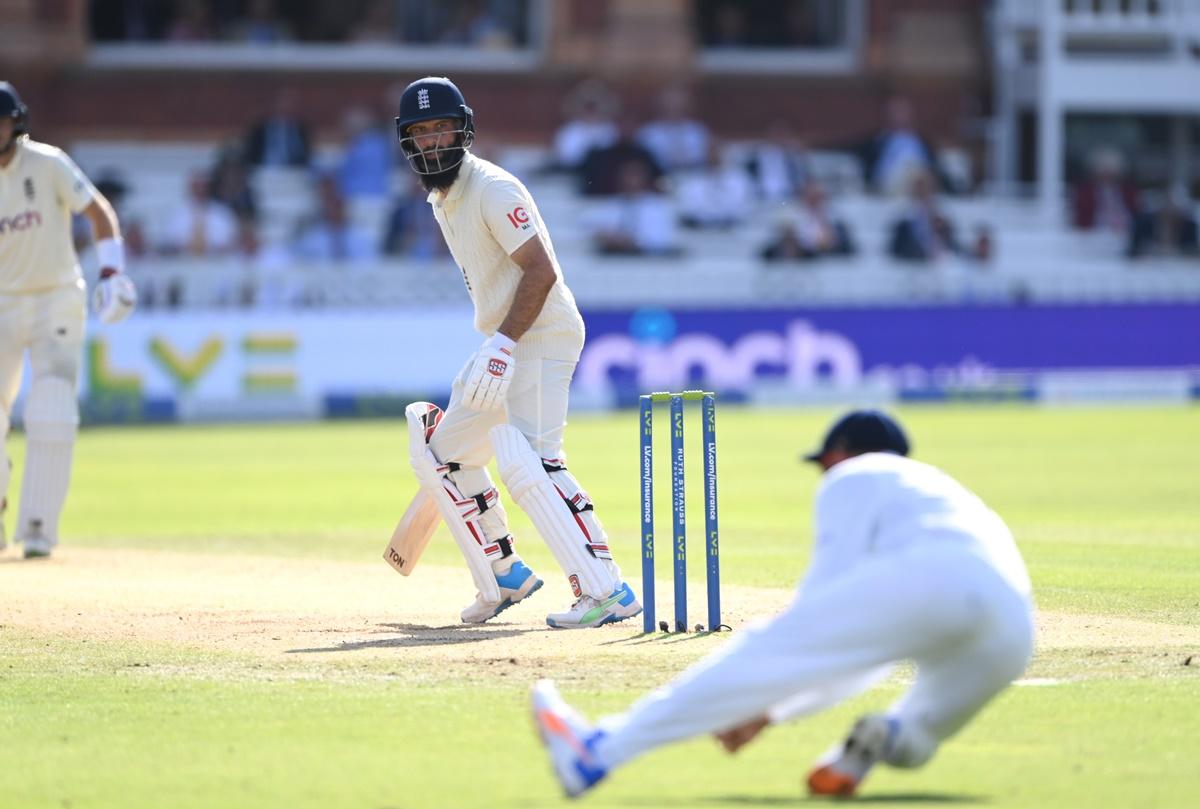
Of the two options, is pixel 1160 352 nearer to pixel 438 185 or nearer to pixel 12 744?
pixel 438 185

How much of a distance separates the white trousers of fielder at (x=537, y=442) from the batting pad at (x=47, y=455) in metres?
2.92

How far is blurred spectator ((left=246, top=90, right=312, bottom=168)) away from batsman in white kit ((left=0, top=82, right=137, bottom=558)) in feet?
44.8

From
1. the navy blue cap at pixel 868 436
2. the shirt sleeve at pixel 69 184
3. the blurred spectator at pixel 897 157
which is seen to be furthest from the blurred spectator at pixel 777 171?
the navy blue cap at pixel 868 436

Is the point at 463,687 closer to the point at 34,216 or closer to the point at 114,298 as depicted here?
the point at 114,298

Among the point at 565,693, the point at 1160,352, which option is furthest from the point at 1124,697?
the point at 1160,352

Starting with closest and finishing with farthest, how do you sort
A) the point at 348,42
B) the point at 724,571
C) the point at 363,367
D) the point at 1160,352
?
the point at 724,571, the point at 363,367, the point at 1160,352, the point at 348,42

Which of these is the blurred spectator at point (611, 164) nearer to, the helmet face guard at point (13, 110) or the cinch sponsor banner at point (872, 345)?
the cinch sponsor banner at point (872, 345)

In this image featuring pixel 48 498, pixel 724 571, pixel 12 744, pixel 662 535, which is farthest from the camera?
pixel 662 535

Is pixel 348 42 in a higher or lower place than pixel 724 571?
higher

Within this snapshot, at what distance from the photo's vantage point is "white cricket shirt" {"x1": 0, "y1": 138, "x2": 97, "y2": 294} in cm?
919

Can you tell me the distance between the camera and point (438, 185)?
6906mm

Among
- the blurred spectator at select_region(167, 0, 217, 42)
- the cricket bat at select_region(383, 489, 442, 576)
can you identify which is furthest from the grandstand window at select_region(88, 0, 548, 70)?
the cricket bat at select_region(383, 489, 442, 576)

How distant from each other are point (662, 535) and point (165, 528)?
2.70 meters

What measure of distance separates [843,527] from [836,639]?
0.25 m
